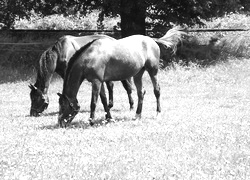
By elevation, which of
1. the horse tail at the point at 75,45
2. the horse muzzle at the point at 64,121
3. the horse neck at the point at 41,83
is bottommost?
the horse muzzle at the point at 64,121

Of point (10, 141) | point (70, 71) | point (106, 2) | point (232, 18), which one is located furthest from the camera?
point (232, 18)

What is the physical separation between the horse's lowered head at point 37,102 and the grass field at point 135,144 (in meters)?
0.22

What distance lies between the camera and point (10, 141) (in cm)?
920

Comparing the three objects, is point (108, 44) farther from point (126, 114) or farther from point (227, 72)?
point (227, 72)

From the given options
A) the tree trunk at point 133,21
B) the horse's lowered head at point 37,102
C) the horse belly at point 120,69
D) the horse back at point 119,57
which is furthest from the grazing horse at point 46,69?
the tree trunk at point 133,21

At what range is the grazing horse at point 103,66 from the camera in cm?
1100

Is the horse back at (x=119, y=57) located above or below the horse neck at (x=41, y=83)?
above

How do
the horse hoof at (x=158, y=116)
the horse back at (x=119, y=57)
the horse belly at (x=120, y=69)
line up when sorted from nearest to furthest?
the horse back at (x=119, y=57) → the horse belly at (x=120, y=69) → the horse hoof at (x=158, y=116)

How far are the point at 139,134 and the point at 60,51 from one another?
528 centimetres

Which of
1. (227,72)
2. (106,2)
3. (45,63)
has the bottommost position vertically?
(227,72)

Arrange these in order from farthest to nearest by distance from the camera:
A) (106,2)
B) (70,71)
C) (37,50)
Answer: (37,50)
(106,2)
(70,71)

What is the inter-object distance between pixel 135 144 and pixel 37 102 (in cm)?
567

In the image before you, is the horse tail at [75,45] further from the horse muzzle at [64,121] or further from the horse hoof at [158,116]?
the horse muzzle at [64,121]

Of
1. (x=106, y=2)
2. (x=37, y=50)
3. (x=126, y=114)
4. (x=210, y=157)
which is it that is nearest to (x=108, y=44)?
(x=126, y=114)
